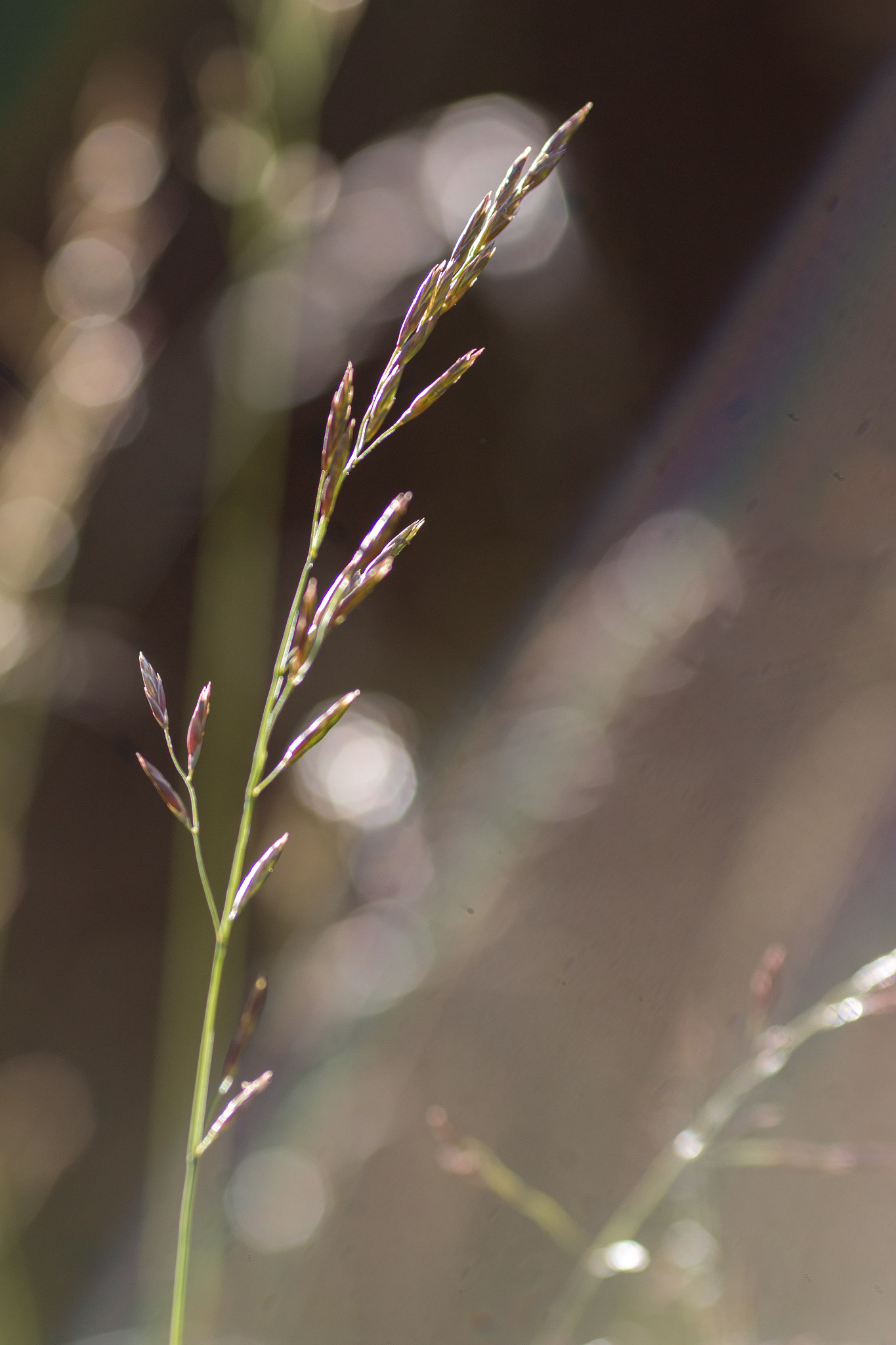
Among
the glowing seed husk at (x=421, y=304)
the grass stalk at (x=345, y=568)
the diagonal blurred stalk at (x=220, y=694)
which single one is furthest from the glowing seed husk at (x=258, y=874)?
the diagonal blurred stalk at (x=220, y=694)

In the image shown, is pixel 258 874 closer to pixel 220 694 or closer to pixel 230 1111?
pixel 230 1111

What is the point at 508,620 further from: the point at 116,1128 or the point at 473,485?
the point at 116,1128

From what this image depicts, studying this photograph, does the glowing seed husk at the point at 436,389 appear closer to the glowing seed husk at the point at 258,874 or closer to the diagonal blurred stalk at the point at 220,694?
the glowing seed husk at the point at 258,874

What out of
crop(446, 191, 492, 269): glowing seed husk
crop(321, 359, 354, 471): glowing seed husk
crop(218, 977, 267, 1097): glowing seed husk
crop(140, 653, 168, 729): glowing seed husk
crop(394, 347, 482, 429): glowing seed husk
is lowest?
crop(218, 977, 267, 1097): glowing seed husk

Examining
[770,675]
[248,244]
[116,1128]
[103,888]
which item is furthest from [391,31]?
[116,1128]

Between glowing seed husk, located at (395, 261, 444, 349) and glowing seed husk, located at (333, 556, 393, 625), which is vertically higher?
glowing seed husk, located at (395, 261, 444, 349)

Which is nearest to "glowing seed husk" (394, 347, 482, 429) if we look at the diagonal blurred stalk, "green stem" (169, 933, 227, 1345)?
"green stem" (169, 933, 227, 1345)

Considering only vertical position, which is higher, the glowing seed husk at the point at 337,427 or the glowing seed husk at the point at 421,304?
the glowing seed husk at the point at 421,304

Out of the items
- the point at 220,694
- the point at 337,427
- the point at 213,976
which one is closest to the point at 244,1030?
the point at 213,976

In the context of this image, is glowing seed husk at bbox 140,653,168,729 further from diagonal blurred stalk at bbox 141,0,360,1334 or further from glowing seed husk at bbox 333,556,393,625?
diagonal blurred stalk at bbox 141,0,360,1334
